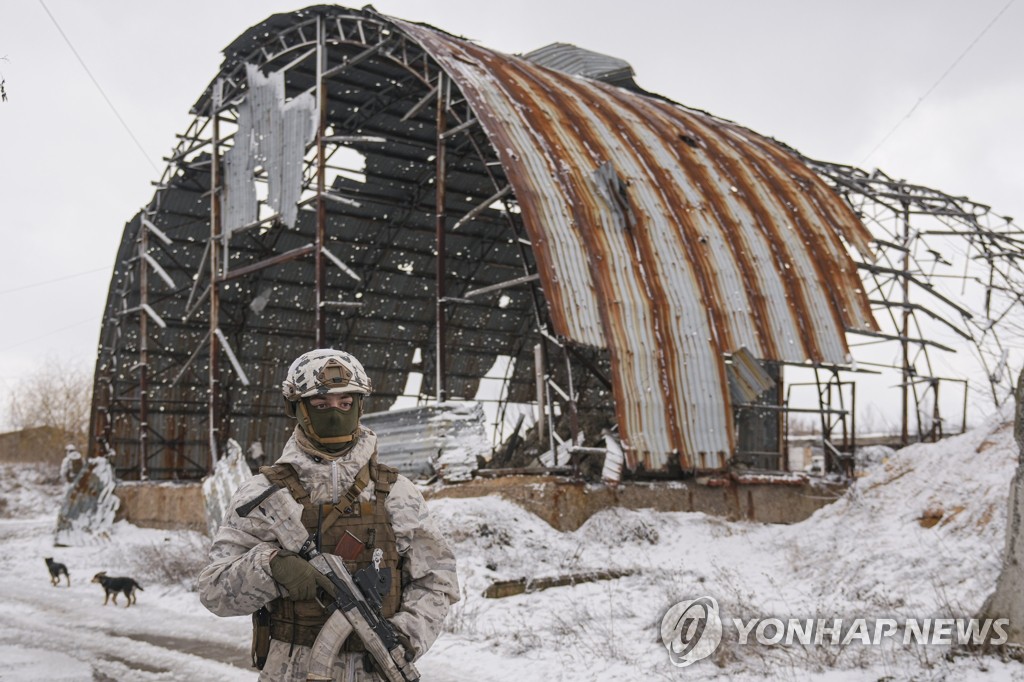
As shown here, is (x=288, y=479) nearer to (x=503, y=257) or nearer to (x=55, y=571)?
(x=55, y=571)

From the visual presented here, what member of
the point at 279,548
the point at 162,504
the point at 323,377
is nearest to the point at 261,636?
the point at 279,548

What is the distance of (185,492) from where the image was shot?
2059 centimetres

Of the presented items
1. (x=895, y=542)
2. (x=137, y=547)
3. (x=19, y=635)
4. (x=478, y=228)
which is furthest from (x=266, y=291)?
(x=895, y=542)

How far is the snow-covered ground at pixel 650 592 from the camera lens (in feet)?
24.4

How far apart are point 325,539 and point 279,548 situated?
0.17m

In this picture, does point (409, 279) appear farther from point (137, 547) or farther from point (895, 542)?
point (895, 542)

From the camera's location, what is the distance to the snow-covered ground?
743 cm

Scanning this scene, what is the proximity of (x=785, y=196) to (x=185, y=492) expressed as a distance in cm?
1399

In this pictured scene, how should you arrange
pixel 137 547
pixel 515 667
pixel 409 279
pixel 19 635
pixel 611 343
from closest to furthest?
pixel 515 667 < pixel 19 635 < pixel 611 343 < pixel 137 547 < pixel 409 279

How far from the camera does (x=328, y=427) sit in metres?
3.72

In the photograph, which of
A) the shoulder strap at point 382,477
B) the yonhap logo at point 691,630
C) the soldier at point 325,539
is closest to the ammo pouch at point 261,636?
the soldier at point 325,539

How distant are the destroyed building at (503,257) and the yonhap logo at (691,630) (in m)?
4.86

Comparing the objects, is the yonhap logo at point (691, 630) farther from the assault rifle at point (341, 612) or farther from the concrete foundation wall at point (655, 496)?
the concrete foundation wall at point (655, 496)

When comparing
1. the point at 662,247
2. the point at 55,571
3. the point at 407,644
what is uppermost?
the point at 662,247
